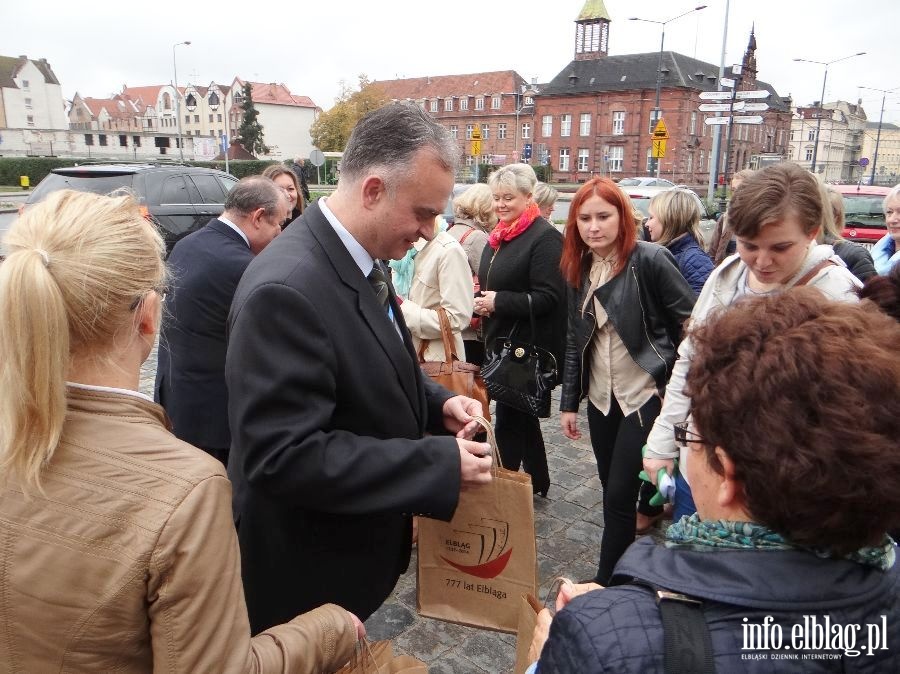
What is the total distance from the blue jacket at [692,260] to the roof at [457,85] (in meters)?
69.4

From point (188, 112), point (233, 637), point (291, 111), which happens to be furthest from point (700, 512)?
point (188, 112)

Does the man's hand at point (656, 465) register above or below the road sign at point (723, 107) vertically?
below

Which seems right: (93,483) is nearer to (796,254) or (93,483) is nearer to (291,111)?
(796,254)

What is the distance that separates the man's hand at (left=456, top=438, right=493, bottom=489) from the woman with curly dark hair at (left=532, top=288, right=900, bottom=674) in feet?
2.27

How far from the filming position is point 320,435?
1624 millimetres

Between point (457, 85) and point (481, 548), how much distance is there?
261 ft

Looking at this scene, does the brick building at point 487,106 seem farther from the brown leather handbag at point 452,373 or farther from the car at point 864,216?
the brown leather handbag at point 452,373

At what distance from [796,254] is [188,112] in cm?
10253

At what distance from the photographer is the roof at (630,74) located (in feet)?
195

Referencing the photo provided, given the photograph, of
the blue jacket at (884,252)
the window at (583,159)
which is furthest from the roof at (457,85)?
the blue jacket at (884,252)

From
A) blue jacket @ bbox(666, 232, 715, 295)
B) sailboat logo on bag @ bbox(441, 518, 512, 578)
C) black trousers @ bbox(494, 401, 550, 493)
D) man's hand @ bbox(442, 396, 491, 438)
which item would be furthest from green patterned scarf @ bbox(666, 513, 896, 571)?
blue jacket @ bbox(666, 232, 715, 295)

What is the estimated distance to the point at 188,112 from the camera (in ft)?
302

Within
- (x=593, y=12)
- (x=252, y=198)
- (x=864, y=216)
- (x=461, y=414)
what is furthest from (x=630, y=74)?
(x=461, y=414)

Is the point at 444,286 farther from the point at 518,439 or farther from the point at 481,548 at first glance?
the point at 481,548
